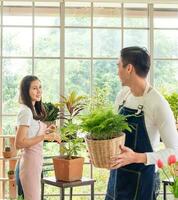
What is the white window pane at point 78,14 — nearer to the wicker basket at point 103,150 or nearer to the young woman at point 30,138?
the young woman at point 30,138

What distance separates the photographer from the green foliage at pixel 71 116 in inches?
150

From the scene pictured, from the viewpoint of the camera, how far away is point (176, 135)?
200 cm

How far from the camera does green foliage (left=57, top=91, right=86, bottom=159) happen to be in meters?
3.82

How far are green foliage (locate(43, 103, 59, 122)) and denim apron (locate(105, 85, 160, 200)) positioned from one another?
6.85 feet

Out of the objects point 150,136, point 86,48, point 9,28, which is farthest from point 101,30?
point 150,136

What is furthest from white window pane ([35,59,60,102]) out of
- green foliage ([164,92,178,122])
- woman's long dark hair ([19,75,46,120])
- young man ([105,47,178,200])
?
young man ([105,47,178,200])

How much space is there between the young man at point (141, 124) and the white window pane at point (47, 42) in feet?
8.93

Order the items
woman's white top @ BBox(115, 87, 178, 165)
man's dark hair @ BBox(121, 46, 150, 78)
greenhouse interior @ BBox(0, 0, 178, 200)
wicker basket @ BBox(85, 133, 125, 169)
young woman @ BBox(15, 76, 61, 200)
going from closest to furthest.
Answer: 1. wicker basket @ BBox(85, 133, 125, 169)
2. woman's white top @ BBox(115, 87, 178, 165)
3. man's dark hair @ BBox(121, 46, 150, 78)
4. young woman @ BBox(15, 76, 61, 200)
5. greenhouse interior @ BBox(0, 0, 178, 200)

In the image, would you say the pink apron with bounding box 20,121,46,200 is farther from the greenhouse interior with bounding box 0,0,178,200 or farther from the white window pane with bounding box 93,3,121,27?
the white window pane with bounding box 93,3,121,27

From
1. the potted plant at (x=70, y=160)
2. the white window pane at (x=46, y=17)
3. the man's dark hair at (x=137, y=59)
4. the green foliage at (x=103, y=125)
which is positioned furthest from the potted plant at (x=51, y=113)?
the green foliage at (x=103, y=125)

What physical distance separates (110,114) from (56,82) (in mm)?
2942

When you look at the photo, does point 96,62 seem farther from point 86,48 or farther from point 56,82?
point 56,82

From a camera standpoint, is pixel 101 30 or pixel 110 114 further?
pixel 101 30

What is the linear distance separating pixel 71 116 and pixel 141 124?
226cm
